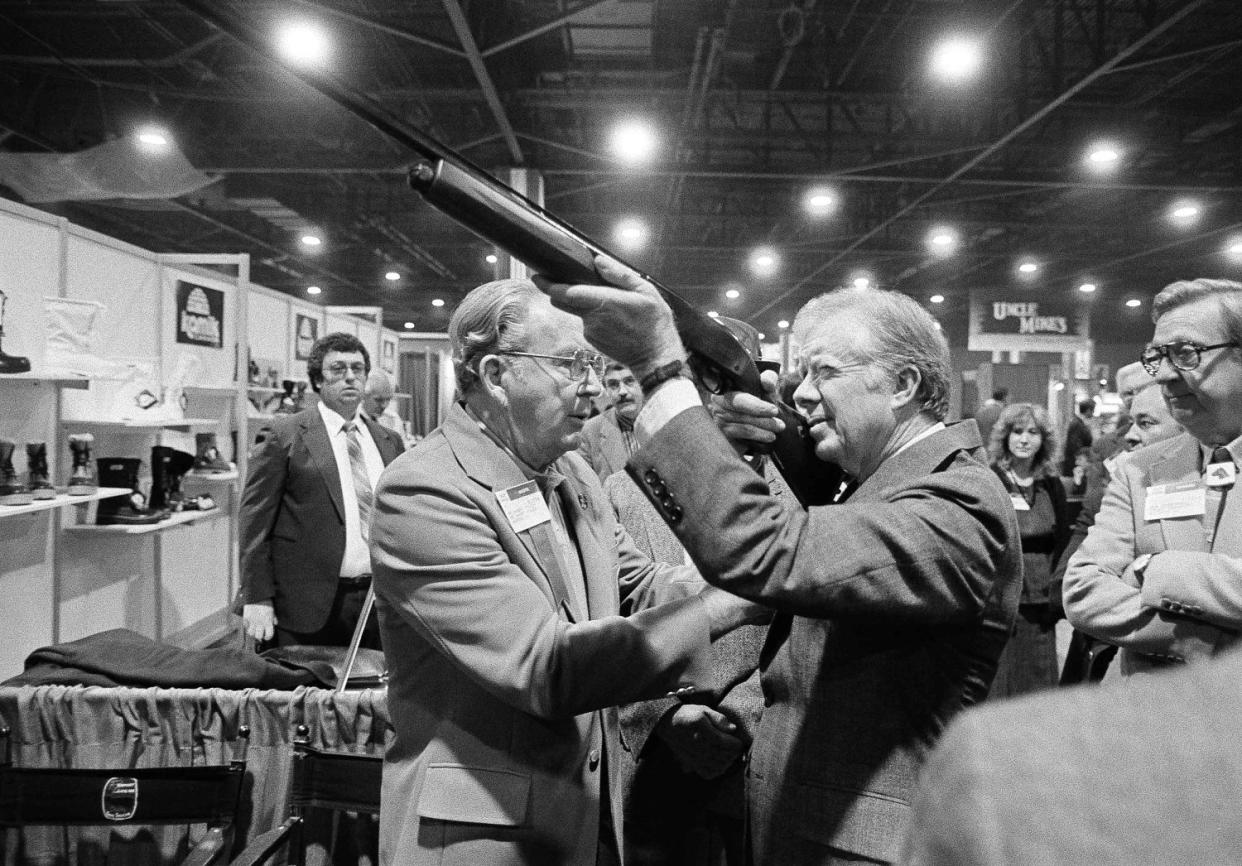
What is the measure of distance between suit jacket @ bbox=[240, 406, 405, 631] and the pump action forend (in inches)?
110

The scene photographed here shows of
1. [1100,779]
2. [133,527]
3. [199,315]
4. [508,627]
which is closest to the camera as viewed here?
[1100,779]

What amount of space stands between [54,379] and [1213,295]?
4397mm

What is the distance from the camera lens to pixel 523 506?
4.64ft

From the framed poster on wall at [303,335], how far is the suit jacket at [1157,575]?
7.37 metres

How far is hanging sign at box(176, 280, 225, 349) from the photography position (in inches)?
225

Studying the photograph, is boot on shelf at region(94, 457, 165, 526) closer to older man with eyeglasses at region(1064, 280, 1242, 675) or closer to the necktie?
the necktie

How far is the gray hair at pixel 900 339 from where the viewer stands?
1.29m

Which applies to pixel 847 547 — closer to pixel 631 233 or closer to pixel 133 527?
pixel 133 527

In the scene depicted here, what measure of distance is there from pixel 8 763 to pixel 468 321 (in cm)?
163

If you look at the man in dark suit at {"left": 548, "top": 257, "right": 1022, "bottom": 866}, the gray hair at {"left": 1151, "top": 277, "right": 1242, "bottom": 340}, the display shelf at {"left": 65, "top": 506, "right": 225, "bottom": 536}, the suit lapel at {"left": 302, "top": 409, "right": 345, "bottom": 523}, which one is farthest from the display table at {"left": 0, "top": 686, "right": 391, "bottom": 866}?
the display shelf at {"left": 65, "top": 506, "right": 225, "bottom": 536}

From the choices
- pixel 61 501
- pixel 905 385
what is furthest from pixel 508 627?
pixel 61 501

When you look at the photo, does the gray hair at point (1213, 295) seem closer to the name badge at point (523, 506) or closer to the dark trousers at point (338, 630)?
the name badge at point (523, 506)

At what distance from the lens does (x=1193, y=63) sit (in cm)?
787

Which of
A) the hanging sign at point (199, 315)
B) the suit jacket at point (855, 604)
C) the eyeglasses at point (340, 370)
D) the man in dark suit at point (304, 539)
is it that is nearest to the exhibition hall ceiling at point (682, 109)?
the eyeglasses at point (340, 370)
